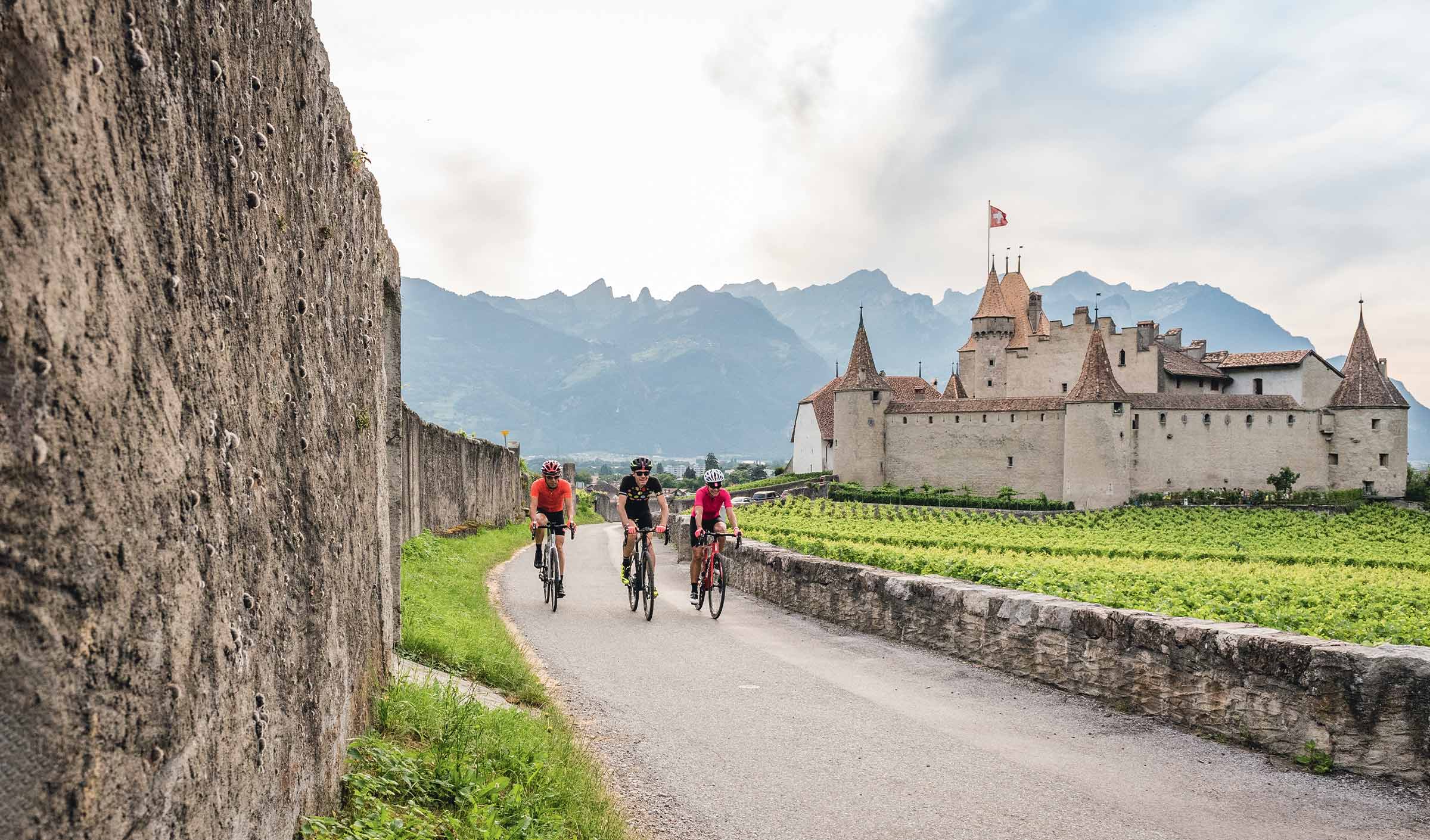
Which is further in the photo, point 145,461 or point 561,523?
point 561,523

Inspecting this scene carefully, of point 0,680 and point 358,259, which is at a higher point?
point 358,259

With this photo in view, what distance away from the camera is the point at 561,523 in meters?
13.3

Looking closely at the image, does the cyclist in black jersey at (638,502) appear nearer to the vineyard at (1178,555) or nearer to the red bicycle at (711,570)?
the red bicycle at (711,570)

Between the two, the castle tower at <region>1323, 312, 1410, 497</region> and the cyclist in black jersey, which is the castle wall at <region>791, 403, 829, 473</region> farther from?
the cyclist in black jersey

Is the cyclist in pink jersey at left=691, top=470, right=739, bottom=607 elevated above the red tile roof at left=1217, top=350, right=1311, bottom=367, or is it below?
below

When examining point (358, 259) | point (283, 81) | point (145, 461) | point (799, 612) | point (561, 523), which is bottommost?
point (799, 612)

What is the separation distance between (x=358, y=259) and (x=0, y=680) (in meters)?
3.98

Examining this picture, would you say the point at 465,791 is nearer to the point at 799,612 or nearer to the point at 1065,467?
the point at 799,612

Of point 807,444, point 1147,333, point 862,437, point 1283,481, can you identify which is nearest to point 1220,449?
point 1283,481

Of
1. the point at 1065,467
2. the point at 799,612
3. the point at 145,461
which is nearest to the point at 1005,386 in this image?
A: the point at 1065,467

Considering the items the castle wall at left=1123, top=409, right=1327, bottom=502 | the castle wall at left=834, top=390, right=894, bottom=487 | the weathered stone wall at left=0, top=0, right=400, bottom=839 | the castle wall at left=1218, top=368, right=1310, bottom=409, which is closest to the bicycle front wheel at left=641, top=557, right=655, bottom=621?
the weathered stone wall at left=0, top=0, right=400, bottom=839

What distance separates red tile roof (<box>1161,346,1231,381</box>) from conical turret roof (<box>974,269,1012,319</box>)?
11437 millimetres

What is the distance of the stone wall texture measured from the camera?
80.9 inches

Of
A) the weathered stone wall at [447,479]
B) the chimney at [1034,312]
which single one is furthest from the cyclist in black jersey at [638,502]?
the chimney at [1034,312]
